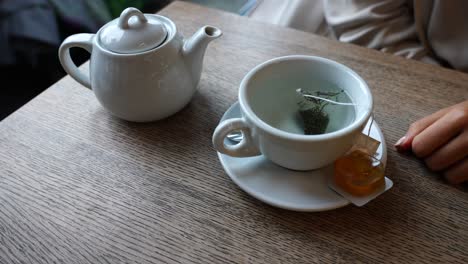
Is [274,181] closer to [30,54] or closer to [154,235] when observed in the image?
[154,235]

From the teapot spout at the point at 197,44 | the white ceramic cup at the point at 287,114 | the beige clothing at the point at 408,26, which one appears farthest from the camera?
the beige clothing at the point at 408,26

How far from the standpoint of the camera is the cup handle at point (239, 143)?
40 cm

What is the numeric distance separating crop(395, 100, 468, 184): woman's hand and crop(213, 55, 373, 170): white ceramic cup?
0.11 m

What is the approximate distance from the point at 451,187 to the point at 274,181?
0.21 meters

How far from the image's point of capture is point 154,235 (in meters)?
0.39

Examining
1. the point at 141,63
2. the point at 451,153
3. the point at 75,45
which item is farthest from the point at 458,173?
the point at 75,45

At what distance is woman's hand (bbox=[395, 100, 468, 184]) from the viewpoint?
1.37 feet

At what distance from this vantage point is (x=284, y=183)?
412 millimetres

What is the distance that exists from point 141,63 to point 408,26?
0.60m

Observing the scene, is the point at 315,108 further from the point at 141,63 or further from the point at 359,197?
the point at 141,63

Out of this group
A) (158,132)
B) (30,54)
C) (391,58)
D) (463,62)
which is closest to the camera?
(158,132)

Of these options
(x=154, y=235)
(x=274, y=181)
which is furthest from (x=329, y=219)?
(x=154, y=235)

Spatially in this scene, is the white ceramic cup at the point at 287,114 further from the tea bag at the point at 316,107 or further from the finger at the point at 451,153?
the finger at the point at 451,153

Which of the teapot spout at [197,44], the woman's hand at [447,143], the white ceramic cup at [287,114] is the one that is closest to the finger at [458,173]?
the woman's hand at [447,143]
